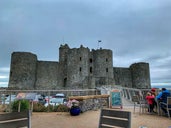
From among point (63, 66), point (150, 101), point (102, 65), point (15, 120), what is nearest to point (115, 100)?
point (150, 101)

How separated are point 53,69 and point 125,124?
35.5 meters

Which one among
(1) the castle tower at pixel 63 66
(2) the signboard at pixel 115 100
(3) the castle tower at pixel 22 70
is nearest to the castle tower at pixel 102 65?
(1) the castle tower at pixel 63 66

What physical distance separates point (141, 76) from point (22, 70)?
2658 cm

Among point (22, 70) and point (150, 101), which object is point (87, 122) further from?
point (22, 70)

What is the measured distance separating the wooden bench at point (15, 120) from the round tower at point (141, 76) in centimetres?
4136

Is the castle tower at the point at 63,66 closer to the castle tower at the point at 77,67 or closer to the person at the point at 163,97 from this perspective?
the castle tower at the point at 77,67

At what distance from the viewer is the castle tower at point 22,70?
33312 mm

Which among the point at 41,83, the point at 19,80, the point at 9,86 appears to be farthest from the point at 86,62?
the point at 9,86

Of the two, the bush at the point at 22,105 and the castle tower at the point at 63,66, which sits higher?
the castle tower at the point at 63,66

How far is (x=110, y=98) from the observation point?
10836 mm

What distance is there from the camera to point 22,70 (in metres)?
33.6

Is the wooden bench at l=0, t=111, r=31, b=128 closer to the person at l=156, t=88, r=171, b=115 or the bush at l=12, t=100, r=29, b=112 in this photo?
the bush at l=12, t=100, r=29, b=112

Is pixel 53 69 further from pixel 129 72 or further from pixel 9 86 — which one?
pixel 129 72

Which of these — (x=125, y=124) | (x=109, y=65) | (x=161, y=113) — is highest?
(x=109, y=65)
